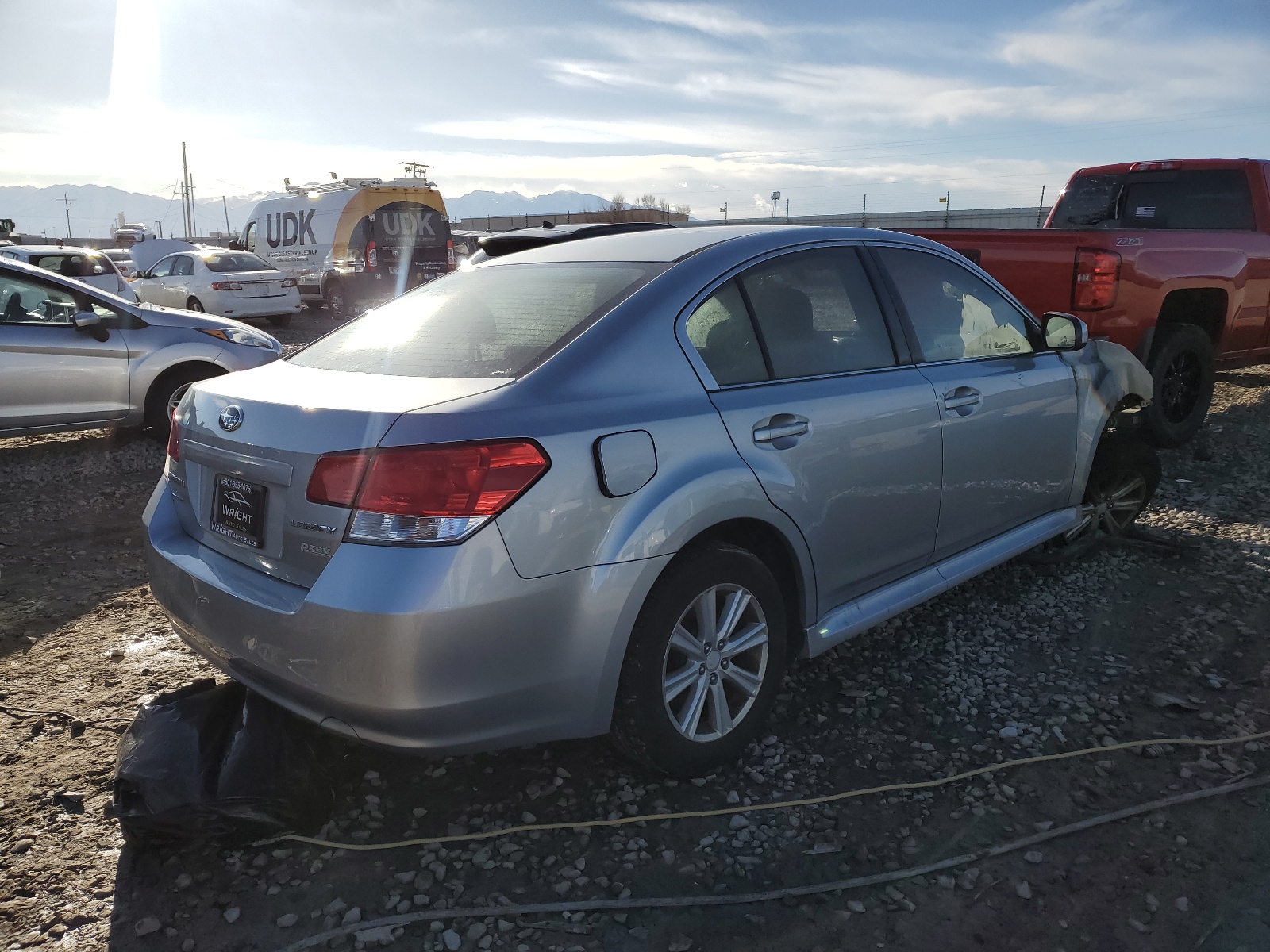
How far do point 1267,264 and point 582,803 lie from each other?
7579 mm

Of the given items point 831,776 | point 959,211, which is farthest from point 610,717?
point 959,211

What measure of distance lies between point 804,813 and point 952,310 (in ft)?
6.96

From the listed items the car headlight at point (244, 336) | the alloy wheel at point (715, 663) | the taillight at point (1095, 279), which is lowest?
the alloy wheel at point (715, 663)

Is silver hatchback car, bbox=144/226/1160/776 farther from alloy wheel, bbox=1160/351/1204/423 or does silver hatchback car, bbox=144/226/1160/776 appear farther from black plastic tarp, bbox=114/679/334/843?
alloy wheel, bbox=1160/351/1204/423

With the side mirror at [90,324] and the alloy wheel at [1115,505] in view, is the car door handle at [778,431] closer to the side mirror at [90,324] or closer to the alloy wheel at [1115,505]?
the alloy wheel at [1115,505]

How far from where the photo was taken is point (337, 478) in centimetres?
228

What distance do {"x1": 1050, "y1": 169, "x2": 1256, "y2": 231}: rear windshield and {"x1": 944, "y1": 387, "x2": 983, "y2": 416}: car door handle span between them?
17.2ft

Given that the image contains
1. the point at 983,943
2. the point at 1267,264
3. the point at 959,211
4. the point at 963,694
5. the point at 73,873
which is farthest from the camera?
the point at 959,211

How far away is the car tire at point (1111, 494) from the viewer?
4738 mm

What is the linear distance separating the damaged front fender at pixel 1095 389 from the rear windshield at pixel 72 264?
13.3 meters

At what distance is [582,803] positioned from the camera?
9.25ft

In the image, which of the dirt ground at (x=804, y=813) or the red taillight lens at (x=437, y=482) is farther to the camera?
the dirt ground at (x=804, y=813)

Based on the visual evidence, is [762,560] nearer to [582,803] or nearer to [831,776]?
[831,776]

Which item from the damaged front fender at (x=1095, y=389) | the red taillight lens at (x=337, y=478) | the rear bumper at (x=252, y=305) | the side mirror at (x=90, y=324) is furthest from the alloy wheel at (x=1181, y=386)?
the rear bumper at (x=252, y=305)
